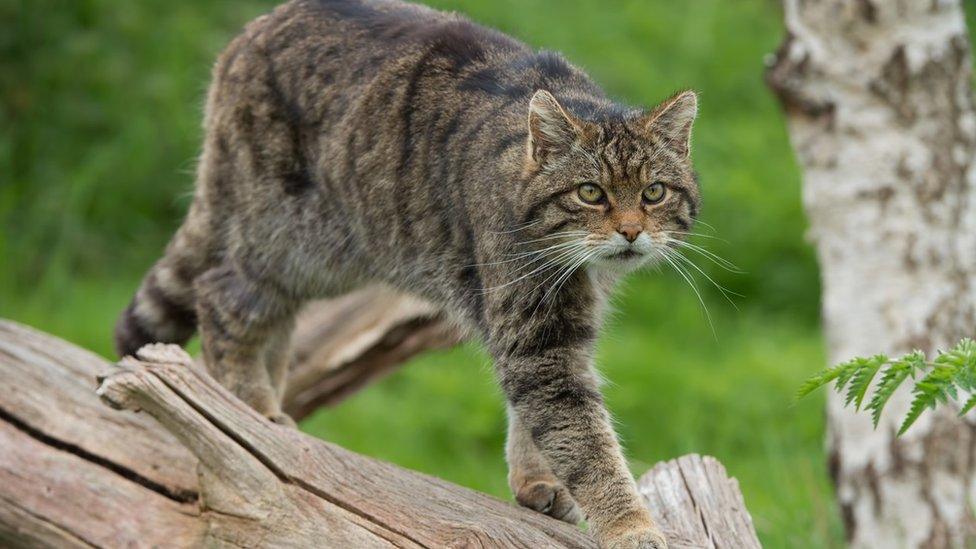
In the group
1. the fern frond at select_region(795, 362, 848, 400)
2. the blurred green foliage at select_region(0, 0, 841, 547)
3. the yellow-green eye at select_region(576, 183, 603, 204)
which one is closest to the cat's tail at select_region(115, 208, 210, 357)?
the yellow-green eye at select_region(576, 183, 603, 204)

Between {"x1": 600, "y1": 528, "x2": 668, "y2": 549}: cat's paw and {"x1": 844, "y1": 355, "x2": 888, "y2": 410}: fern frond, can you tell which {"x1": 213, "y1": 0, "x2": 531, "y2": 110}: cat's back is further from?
{"x1": 844, "y1": 355, "x2": 888, "y2": 410}: fern frond

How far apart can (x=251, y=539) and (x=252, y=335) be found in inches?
47.0

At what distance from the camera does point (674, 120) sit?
3914mm

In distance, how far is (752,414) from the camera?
23.6 ft

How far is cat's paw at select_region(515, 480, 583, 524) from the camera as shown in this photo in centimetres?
407

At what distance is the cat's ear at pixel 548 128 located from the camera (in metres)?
3.77

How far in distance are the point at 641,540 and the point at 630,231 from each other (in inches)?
32.9

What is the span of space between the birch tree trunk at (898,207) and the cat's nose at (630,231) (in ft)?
5.11

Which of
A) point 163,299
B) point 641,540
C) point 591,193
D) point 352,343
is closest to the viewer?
point 641,540

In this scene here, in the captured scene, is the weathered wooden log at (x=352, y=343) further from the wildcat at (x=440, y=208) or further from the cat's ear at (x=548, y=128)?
the cat's ear at (x=548, y=128)

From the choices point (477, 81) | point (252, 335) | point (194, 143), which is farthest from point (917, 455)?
point (194, 143)

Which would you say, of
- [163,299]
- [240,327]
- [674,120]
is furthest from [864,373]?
[163,299]

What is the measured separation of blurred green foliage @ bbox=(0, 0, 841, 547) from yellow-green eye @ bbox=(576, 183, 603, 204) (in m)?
3.11

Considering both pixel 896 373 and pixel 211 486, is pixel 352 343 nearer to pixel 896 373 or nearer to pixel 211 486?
pixel 211 486
